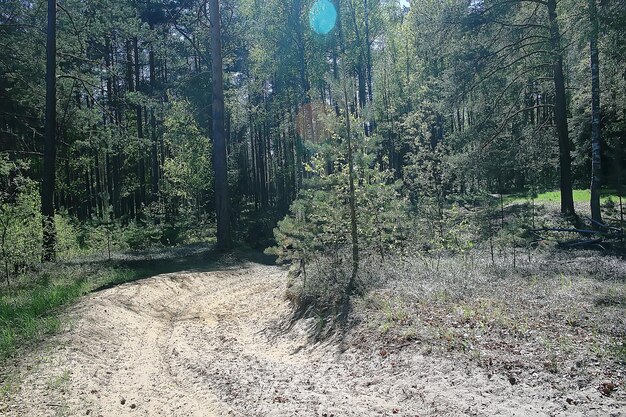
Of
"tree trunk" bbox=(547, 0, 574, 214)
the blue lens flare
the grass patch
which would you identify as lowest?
the grass patch

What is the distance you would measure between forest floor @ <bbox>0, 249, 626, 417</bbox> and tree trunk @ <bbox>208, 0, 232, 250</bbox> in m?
9.46

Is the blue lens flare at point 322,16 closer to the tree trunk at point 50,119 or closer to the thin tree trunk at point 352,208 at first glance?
the tree trunk at point 50,119

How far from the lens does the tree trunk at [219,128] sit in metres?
17.9

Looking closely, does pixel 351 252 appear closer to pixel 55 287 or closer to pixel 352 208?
pixel 352 208

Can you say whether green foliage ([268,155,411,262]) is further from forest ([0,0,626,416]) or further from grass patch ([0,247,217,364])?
grass patch ([0,247,217,364])

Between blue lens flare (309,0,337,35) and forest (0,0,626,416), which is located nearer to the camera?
forest (0,0,626,416)

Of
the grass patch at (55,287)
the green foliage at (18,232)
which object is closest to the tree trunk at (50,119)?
the green foliage at (18,232)

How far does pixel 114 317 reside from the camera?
27.8 ft

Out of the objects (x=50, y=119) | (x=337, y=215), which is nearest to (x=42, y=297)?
(x=337, y=215)

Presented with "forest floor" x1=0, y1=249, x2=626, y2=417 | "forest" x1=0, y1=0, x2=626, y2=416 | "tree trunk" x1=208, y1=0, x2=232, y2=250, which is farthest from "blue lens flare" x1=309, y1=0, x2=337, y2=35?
"forest floor" x1=0, y1=249, x2=626, y2=417

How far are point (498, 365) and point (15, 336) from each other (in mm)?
7070

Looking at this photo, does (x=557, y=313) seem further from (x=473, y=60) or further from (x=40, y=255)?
(x=40, y=255)

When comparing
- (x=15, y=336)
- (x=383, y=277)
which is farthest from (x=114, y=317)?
(x=383, y=277)

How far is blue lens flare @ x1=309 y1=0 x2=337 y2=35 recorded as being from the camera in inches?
1064
